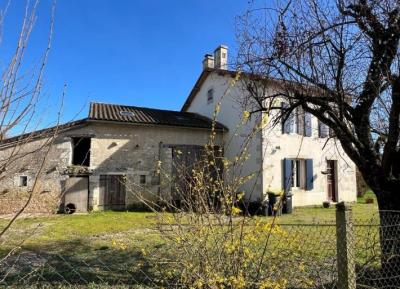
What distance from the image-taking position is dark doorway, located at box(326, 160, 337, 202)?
1961cm

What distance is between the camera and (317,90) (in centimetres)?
570

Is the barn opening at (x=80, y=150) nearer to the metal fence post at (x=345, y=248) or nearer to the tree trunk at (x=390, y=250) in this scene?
the tree trunk at (x=390, y=250)

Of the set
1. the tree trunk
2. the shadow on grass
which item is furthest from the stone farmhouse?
the tree trunk

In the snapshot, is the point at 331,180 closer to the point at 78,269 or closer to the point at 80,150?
the point at 80,150

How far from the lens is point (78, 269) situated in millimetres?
5668

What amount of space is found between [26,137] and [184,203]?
157 centimetres

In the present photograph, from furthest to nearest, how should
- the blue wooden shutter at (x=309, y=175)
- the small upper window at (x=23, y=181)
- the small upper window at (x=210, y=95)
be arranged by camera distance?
1. the small upper window at (x=210, y=95)
2. the blue wooden shutter at (x=309, y=175)
3. the small upper window at (x=23, y=181)

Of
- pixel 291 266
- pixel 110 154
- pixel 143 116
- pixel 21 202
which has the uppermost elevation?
pixel 143 116

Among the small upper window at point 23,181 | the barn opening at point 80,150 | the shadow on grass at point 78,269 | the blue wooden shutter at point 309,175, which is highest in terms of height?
the barn opening at point 80,150

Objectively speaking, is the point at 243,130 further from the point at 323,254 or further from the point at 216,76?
the point at 323,254

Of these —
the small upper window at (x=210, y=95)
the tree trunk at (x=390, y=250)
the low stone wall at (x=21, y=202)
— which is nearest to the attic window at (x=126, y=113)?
the small upper window at (x=210, y=95)

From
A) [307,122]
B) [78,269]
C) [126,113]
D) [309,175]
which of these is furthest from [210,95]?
[78,269]

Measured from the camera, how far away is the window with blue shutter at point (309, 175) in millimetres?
18188

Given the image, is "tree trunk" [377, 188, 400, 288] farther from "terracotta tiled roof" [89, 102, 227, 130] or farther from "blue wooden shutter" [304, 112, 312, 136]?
"terracotta tiled roof" [89, 102, 227, 130]
